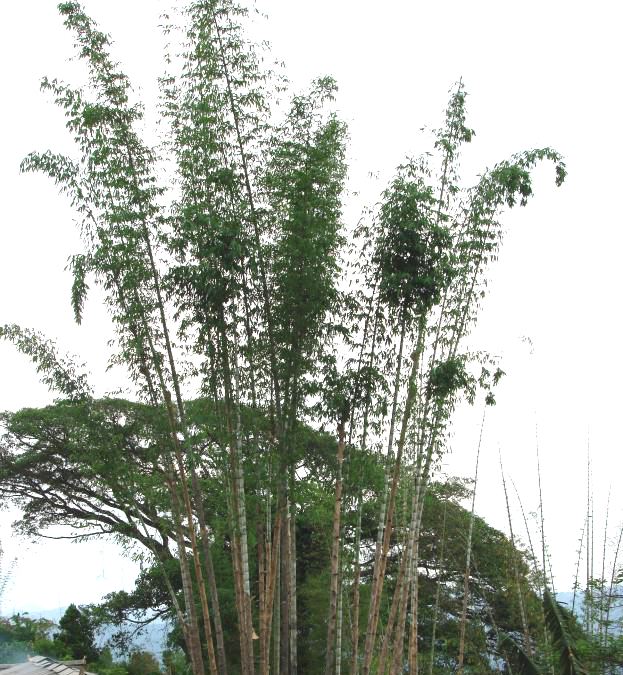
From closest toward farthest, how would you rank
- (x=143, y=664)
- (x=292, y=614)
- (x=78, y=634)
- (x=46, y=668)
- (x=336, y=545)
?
(x=336, y=545)
(x=292, y=614)
(x=46, y=668)
(x=143, y=664)
(x=78, y=634)

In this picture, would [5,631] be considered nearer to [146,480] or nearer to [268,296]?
[146,480]

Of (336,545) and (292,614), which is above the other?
(336,545)

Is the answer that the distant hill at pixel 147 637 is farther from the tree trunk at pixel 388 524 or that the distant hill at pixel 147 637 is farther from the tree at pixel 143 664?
the tree trunk at pixel 388 524

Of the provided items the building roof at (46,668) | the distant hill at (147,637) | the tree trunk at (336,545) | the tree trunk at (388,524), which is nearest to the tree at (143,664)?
the distant hill at (147,637)

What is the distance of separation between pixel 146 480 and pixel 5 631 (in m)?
6.46

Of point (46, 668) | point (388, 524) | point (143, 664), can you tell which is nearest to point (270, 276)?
point (388, 524)

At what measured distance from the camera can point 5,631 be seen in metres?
14.0

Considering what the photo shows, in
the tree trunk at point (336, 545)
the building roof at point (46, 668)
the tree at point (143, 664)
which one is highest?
the tree trunk at point (336, 545)

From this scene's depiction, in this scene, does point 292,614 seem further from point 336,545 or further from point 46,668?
point 46,668

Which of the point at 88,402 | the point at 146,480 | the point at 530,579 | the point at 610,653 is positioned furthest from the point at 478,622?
the point at 88,402

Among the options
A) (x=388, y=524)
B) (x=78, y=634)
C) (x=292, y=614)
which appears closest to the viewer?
(x=388, y=524)

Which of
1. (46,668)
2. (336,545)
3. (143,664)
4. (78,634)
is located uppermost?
(336,545)

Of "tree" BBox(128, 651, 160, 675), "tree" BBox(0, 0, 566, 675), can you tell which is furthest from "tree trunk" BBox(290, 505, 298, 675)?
"tree" BBox(128, 651, 160, 675)

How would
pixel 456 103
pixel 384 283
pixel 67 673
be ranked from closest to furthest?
pixel 384 283
pixel 456 103
pixel 67 673
